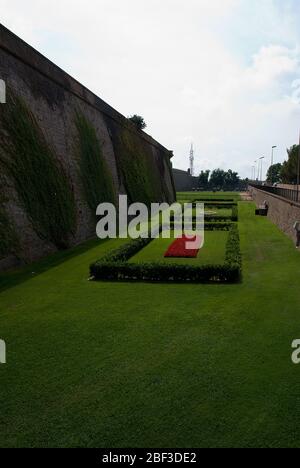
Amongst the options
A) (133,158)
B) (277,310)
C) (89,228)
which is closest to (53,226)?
(89,228)

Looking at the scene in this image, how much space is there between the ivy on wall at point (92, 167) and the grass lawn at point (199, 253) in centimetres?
453

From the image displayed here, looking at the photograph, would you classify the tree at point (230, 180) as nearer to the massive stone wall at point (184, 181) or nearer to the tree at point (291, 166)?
the massive stone wall at point (184, 181)

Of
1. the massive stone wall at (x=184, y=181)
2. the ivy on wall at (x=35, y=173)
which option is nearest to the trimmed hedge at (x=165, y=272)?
the ivy on wall at (x=35, y=173)

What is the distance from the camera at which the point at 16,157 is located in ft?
43.0

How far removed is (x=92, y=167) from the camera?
2072 cm

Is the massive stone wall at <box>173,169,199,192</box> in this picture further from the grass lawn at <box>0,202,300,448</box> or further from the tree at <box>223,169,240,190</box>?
the grass lawn at <box>0,202,300,448</box>

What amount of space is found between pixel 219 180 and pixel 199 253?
345ft

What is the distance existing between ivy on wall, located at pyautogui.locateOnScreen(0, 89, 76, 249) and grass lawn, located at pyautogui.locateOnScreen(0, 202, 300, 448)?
4.21 m

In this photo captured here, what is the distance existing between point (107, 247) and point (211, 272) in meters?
7.01

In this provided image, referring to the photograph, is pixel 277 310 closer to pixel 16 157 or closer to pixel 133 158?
pixel 16 157

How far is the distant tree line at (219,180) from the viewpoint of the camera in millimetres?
115988

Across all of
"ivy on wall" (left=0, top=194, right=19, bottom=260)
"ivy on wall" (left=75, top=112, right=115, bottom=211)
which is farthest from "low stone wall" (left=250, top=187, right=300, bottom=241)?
"ivy on wall" (left=0, top=194, right=19, bottom=260)

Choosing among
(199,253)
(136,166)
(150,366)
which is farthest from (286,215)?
(150,366)

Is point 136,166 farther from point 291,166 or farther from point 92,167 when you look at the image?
point 291,166
